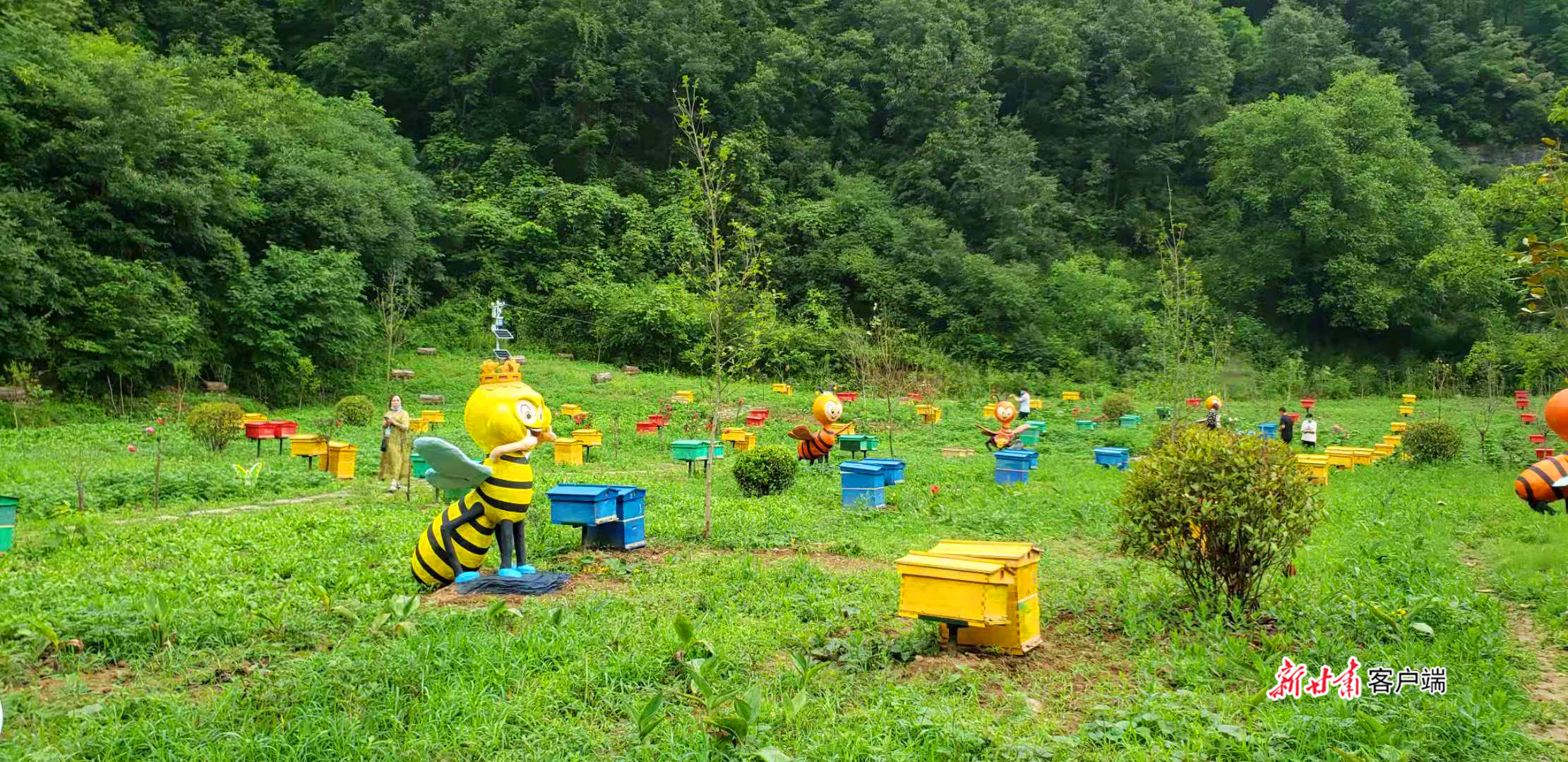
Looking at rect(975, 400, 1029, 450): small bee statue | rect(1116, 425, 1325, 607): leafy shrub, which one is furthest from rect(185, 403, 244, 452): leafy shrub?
rect(1116, 425, 1325, 607): leafy shrub

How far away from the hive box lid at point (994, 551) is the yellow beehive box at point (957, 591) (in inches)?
4.9

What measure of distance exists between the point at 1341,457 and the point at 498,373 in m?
14.4

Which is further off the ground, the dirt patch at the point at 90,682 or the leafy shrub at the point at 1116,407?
the dirt patch at the point at 90,682

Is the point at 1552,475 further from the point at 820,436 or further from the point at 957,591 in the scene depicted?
the point at 820,436

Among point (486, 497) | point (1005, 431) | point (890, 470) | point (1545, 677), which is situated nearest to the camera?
point (1545, 677)

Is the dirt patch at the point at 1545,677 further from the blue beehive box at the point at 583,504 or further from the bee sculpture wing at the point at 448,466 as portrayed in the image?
the blue beehive box at the point at 583,504

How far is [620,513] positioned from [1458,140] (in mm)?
45209

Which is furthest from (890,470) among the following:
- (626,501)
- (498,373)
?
(498,373)

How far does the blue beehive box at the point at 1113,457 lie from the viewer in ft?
47.2

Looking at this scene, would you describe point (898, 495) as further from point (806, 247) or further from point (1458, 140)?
point (1458, 140)

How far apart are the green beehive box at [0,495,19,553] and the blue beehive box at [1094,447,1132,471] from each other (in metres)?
13.4

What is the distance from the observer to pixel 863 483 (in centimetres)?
1059

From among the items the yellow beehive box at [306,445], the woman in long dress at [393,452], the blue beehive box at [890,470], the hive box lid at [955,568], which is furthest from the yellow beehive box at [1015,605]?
Result: the yellow beehive box at [306,445]

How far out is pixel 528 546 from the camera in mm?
7906
